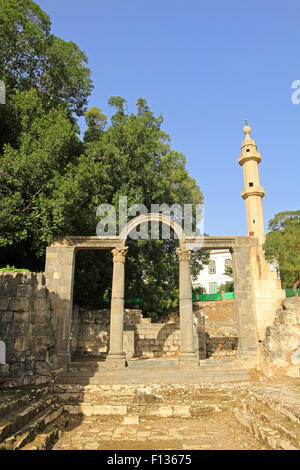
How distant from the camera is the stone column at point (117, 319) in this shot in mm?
12102

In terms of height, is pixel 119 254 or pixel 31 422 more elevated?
pixel 119 254

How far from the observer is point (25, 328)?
1127cm

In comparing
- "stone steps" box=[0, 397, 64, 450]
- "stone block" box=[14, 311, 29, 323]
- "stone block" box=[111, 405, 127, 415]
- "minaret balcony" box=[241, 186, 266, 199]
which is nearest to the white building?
"minaret balcony" box=[241, 186, 266, 199]

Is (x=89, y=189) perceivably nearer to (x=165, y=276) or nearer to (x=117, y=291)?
(x=117, y=291)

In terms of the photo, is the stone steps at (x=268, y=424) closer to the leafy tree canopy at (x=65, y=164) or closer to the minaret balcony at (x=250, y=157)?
the leafy tree canopy at (x=65, y=164)

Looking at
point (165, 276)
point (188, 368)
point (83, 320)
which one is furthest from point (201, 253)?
point (188, 368)

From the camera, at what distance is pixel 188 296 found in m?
13.1

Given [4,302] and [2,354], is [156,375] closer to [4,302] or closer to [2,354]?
[2,354]

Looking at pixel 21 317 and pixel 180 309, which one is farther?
pixel 180 309

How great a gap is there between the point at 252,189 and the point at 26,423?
1396 inches

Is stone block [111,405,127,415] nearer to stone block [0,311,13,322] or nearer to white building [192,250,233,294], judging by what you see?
stone block [0,311,13,322]

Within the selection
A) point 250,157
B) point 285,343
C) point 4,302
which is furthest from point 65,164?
point 250,157
